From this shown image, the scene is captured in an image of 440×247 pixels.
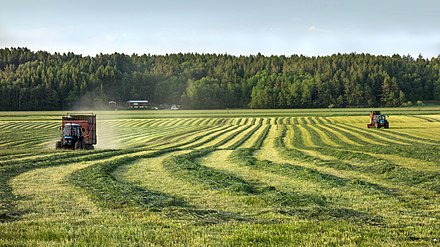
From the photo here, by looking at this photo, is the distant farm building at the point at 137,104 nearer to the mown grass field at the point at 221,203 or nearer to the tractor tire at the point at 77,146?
the tractor tire at the point at 77,146

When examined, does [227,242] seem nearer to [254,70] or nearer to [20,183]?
[20,183]

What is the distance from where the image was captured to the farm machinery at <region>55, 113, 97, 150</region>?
112ft

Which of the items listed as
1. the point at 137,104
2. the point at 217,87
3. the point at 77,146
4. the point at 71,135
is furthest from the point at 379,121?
the point at 137,104

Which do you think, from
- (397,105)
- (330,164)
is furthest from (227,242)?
(397,105)

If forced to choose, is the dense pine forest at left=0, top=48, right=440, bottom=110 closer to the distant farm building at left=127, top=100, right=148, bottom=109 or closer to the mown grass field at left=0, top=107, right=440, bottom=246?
the distant farm building at left=127, top=100, right=148, bottom=109

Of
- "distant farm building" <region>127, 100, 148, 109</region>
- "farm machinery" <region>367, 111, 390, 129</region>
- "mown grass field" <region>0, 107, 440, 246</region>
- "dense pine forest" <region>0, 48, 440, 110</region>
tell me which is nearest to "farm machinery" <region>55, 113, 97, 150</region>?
"mown grass field" <region>0, 107, 440, 246</region>

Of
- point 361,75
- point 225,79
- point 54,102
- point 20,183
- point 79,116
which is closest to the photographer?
point 20,183

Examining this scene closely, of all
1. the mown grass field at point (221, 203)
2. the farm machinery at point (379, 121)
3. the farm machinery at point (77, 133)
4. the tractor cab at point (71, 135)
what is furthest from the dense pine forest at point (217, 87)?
the mown grass field at point (221, 203)

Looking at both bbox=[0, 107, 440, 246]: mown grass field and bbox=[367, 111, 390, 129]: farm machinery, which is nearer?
bbox=[0, 107, 440, 246]: mown grass field

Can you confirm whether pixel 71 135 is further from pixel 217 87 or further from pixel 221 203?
pixel 217 87

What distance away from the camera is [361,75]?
6373 inches

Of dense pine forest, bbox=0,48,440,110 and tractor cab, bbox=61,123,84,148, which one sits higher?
dense pine forest, bbox=0,48,440,110

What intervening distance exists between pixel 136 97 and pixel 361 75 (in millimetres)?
79045

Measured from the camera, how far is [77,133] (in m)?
34.6
